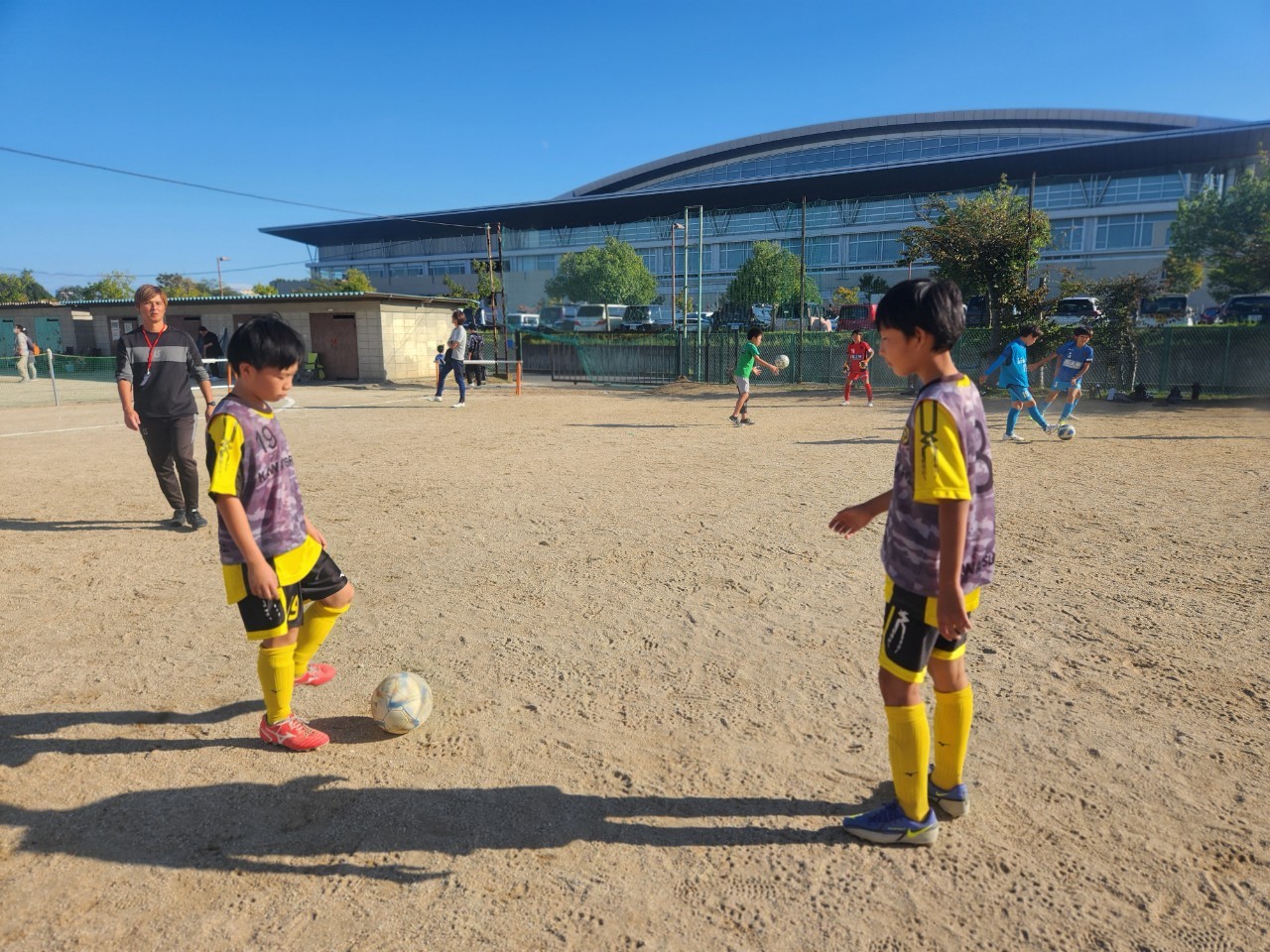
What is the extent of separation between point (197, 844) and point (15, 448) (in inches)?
458

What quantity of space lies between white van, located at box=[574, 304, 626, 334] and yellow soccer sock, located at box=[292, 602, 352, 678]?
4217 cm

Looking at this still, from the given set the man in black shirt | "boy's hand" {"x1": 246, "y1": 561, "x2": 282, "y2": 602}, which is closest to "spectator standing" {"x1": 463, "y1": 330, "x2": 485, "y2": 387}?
the man in black shirt

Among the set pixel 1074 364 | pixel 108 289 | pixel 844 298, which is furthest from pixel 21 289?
pixel 1074 364

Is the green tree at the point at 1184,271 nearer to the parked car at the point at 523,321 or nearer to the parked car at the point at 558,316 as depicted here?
the parked car at the point at 558,316

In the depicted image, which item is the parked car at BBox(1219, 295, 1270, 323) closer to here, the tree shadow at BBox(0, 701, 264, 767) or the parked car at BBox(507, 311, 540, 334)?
the parked car at BBox(507, 311, 540, 334)

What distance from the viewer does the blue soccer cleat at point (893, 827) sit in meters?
2.54

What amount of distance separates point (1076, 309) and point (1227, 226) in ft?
65.3

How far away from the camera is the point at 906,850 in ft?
8.38

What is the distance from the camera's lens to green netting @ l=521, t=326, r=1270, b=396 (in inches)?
701

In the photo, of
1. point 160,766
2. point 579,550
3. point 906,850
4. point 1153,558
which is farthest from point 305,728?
point 1153,558

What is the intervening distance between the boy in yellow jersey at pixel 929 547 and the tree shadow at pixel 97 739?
2624mm

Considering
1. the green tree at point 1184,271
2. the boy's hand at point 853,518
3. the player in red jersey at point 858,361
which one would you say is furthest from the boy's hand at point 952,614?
the green tree at point 1184,271

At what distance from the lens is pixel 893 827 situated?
256 cm

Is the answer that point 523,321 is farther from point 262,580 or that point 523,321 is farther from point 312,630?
point 262,580
